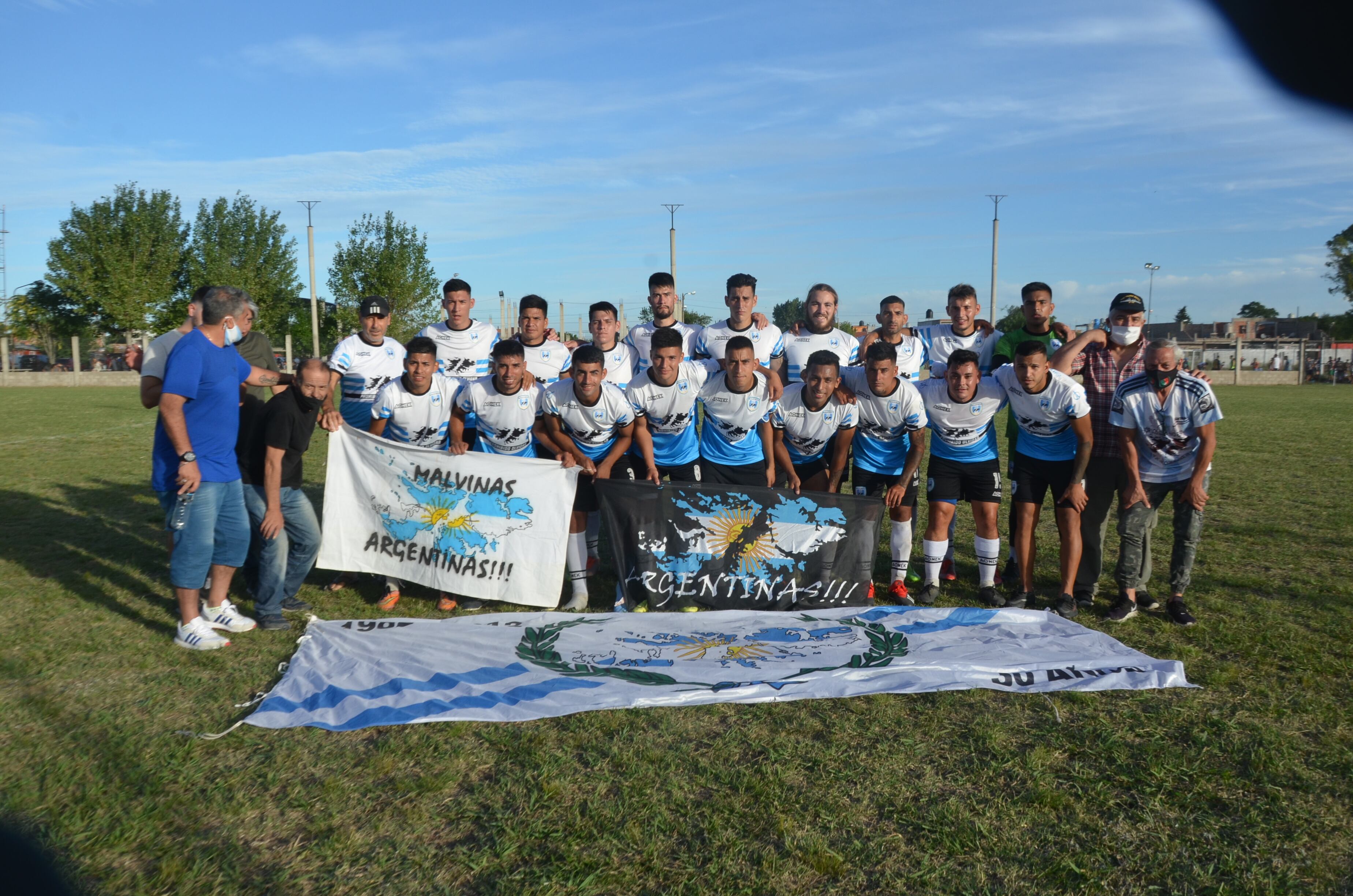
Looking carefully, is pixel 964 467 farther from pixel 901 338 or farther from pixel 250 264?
pixel 250 264

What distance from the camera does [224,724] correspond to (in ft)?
13.5

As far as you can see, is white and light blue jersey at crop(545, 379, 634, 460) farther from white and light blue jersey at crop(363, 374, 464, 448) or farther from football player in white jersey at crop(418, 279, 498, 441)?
football player in white jersey at crop(418, 279, 498, 441)

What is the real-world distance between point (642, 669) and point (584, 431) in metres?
2.27

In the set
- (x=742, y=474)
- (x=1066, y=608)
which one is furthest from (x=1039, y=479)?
(x=742, y=474)

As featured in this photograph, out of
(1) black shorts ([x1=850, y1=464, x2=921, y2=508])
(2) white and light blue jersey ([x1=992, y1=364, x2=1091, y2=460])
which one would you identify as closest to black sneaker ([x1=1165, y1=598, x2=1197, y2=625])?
(2) white and light blue jersey ([x1=992, y1=364, x2=1091, y2=460])

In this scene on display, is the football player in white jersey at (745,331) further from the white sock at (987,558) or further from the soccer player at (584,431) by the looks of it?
the white sock at (987,558)

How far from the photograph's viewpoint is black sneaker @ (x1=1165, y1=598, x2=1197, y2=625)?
5711 mm

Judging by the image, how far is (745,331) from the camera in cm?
758

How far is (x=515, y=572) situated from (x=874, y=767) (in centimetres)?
331

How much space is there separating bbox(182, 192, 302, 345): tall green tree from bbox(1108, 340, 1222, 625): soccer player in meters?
46.8

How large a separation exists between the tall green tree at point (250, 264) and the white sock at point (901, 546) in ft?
149

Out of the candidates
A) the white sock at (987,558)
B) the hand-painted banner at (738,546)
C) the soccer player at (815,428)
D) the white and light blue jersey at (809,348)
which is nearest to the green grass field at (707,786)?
the white sock at (987,558)

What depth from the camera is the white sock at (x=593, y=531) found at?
7.01 meters

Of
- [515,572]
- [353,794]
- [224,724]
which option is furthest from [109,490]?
[353,794]
